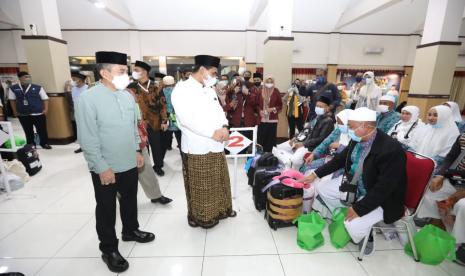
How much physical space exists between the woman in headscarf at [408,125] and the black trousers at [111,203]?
323cm

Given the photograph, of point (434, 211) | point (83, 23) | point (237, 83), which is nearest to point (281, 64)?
point (237, 83)

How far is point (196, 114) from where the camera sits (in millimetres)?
2084

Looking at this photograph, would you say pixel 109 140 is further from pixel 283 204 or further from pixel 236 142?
pixel 283 204

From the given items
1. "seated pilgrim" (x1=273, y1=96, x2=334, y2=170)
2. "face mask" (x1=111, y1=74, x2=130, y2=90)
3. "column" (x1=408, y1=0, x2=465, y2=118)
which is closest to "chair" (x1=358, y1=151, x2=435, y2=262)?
"seated pilgrim" (x1=273, y1=96, x2=334, y2=170)

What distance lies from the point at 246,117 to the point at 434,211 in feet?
9.48

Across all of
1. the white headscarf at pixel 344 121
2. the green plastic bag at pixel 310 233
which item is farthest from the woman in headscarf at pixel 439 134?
the green plastic bag at pixel 310 233

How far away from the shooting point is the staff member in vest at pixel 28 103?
4.82 m

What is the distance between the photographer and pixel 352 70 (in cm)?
1036

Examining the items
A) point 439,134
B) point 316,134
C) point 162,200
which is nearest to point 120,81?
point 162,200

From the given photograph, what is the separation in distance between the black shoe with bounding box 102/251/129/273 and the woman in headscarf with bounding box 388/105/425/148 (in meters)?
3.37

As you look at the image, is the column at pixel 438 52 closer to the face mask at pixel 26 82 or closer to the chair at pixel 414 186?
the chair at pixel 414 186

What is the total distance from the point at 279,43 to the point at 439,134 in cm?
332

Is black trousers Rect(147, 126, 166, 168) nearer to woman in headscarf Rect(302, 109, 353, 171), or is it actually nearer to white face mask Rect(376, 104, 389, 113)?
woman in headscarf Rect(302, 109, 353, 171)

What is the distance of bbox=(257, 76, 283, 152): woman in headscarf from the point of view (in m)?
4.45
